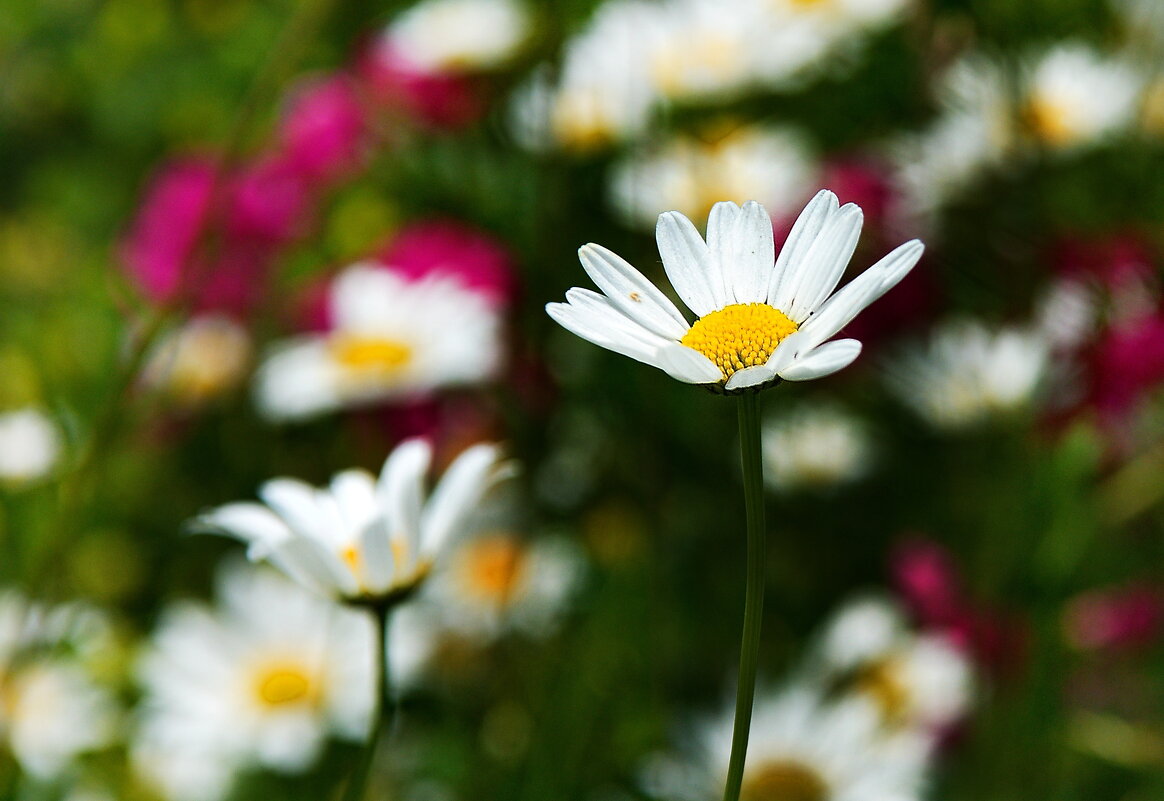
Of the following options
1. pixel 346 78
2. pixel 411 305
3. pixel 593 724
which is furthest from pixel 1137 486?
pixel 346 78

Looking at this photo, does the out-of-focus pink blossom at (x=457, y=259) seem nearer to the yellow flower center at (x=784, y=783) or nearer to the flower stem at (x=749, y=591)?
the yellow flower center at (x=784, y=783)

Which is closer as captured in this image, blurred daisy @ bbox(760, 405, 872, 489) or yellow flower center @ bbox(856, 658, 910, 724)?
yellow flower center @ bbox(856, 658, 910, 724)

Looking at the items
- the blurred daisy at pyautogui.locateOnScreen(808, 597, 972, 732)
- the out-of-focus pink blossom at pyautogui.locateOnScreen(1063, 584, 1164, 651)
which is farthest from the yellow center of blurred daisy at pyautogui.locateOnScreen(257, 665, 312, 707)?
the out-of-focus pink blossom at pyautogui.locateOnScreen(1063, 584, 1164, 651)

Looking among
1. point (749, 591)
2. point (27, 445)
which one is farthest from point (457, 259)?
point (749, 591)

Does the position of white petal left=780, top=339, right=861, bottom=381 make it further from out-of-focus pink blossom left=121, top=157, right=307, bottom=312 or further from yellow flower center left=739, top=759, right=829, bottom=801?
out-of-focus pink blossom left=121, top=157, right=307, bottom=312

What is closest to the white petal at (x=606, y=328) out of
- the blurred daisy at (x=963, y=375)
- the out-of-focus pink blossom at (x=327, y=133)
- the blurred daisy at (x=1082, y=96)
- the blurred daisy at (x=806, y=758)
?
the blurred daisy at (x=806, y=758)
